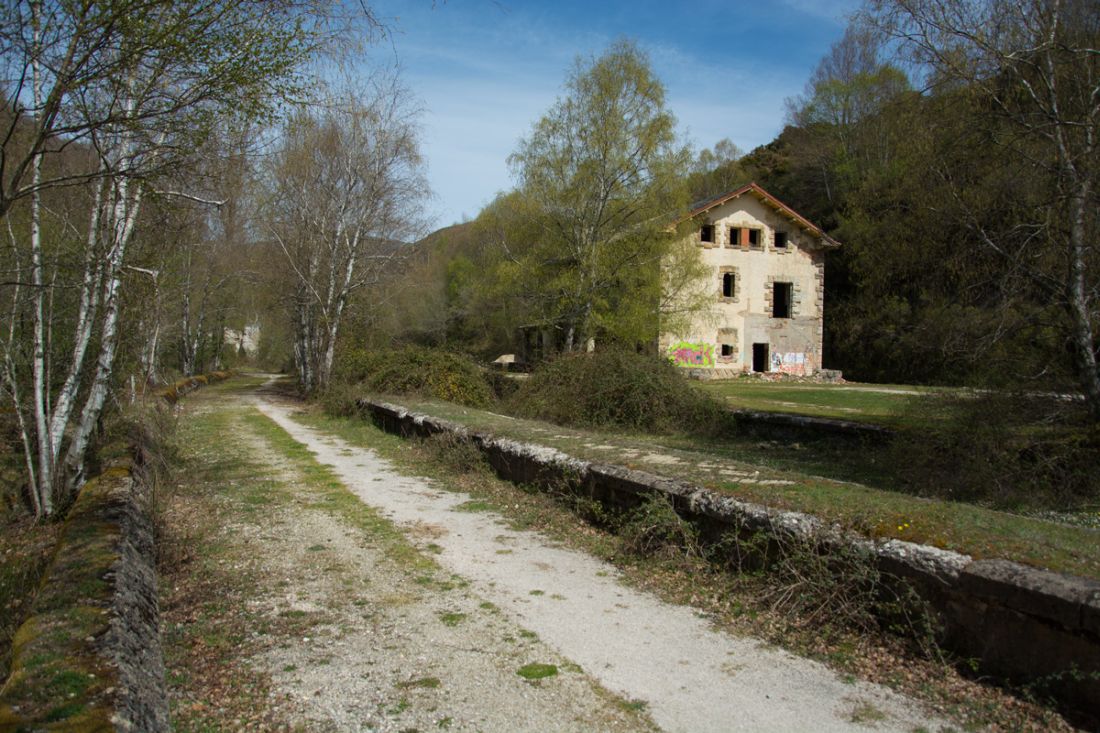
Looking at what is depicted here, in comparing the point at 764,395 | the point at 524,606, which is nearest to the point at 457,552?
the point at 524,606

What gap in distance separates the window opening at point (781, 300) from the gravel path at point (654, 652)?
32992 millimetres

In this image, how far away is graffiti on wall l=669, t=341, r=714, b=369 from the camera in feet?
110

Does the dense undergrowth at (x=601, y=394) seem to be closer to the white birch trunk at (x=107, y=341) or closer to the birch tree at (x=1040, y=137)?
the birch tree at (x=1040, y=137)

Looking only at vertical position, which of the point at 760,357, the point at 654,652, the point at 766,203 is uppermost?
the point at 766,203

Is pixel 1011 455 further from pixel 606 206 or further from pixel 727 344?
pixel 727 344

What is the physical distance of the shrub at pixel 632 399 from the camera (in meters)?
14.3

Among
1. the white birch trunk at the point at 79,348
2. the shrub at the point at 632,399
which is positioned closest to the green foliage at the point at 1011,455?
the shrub at the point at 632,399

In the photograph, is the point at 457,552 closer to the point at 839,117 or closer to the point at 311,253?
the point at 311,253

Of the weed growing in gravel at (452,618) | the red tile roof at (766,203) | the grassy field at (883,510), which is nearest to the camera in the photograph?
the grassy field at (883,510)

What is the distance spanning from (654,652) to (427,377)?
14.3 meters

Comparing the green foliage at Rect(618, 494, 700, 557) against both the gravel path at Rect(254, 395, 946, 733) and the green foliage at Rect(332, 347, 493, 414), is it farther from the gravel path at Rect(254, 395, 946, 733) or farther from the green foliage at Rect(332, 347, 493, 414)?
the green foliage at Rect(332, 347, 493, 414)

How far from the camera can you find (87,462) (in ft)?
32.4

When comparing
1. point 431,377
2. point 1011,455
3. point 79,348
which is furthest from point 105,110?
point 431,377

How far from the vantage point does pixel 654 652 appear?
4293 millimetres
